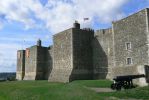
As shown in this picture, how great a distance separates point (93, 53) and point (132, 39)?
12960 mm


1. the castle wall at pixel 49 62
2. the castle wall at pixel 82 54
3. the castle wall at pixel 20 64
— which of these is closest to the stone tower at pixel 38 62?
the castle wall at pixel 49 62

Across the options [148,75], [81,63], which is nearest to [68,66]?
[81,63]

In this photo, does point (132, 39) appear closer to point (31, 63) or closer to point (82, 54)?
point (82, 54)

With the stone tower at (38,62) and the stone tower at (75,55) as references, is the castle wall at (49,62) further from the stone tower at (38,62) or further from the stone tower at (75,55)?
the stone tower at (75,55)

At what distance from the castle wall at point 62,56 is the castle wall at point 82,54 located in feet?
2.37

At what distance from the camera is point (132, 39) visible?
105 ft

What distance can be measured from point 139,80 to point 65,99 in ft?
31.5

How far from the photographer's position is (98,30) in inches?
1731

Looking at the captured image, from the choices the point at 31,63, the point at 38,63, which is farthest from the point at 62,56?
the point at 31,63

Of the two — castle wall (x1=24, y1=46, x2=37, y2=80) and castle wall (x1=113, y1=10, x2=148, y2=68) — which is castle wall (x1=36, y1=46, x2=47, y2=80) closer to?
castle wall (x1=24, y1=46, x2=37, y2=80)

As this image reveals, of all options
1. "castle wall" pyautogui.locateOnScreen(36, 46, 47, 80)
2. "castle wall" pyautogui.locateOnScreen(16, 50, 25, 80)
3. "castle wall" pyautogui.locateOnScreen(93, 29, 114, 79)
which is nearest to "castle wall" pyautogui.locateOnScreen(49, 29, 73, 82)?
"castle wall" pyautogui.locateOnScreen(93, 29, 114, 79)

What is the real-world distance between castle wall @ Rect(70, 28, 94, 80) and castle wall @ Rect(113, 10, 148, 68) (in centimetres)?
974

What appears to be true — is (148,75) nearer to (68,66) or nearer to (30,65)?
(68,66)

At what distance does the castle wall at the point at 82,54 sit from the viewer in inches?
1687
